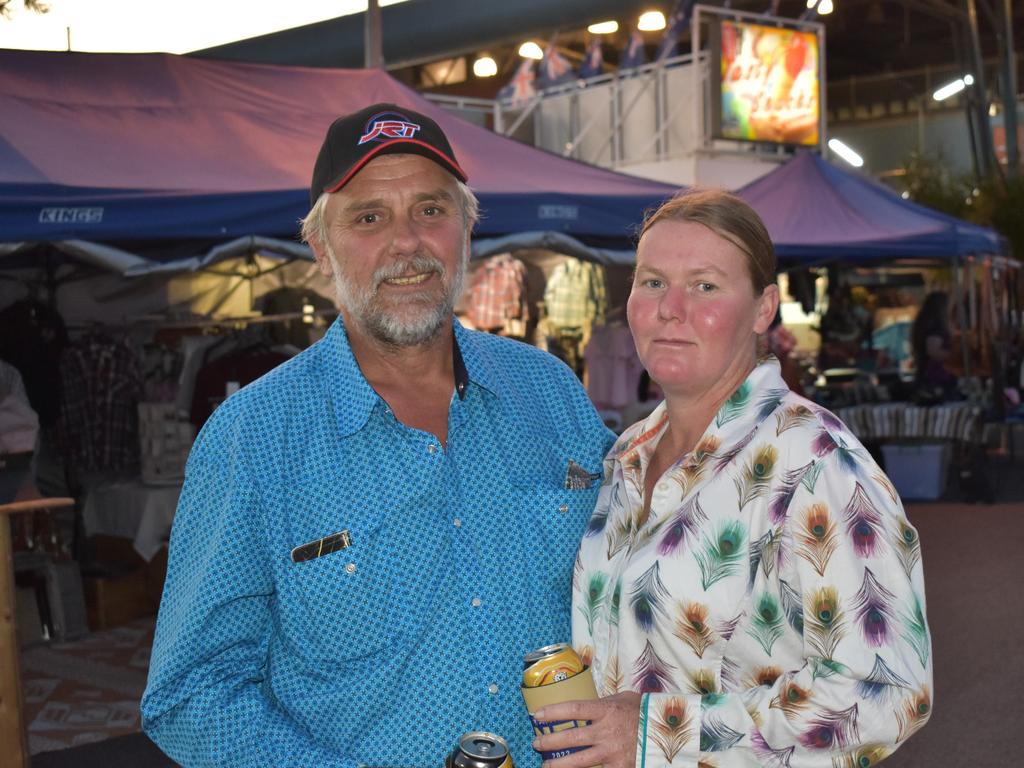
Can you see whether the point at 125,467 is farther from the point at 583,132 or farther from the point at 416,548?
the point at 583,132

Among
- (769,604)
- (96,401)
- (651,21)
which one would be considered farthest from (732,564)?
(651,21)

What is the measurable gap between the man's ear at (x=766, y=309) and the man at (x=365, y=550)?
0.48m

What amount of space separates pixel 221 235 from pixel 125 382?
2596 millimetres

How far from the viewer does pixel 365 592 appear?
77.4 inches

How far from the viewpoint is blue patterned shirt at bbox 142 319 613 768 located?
6.27 feet

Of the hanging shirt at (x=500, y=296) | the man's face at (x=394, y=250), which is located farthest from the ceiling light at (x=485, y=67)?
the man's face at (x=394, y=250)

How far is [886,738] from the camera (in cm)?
167

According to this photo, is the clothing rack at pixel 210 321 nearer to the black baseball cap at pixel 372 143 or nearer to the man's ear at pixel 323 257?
the man's ear at pixel 323 257

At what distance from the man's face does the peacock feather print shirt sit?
61cm

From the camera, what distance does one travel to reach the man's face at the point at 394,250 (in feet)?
7.37

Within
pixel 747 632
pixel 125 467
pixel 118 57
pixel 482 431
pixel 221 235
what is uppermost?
pixel 118 57

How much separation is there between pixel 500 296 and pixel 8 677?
7.99 m

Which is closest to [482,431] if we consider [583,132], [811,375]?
[811,375]

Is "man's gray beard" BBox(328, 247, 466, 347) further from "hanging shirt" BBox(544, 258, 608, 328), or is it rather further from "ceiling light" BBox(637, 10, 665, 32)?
"ceiling light" BBox(637, 10, 665, 32)
